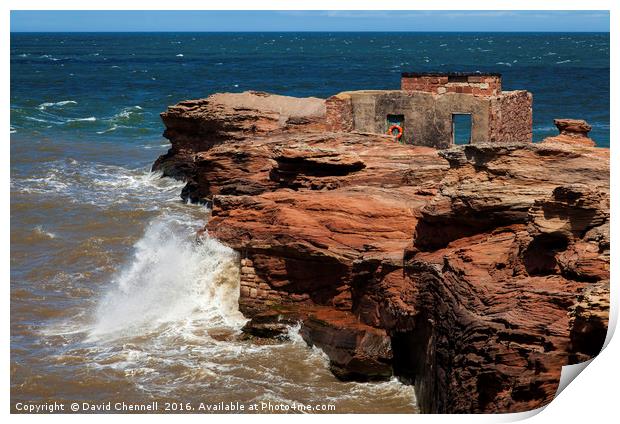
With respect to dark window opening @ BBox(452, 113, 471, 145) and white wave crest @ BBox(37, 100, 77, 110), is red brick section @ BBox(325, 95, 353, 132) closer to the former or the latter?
dark window opening @ BBox(452, 113, 471, 145)

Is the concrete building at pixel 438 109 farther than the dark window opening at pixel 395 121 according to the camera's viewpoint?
No

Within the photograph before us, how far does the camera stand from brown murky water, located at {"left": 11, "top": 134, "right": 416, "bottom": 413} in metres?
16.3

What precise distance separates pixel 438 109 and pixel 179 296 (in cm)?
867

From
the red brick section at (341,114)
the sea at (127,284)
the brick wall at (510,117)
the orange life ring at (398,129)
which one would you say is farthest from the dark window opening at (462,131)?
the orange life ring at (398,129)

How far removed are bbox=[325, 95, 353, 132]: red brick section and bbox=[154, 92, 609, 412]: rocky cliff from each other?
3291 millimetres

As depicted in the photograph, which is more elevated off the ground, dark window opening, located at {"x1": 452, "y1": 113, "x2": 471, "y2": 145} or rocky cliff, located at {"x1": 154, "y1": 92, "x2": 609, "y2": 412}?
rocky cliff, located at {"x1": 154, "y1": 92, "x2": 609, "y2": 412}

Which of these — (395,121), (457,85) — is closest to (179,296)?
(395,121)

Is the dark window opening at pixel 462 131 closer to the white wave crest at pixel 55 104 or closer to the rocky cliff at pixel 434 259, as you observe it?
the rocky cliff at pixel 434 259

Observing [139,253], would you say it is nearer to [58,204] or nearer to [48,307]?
[48,307]

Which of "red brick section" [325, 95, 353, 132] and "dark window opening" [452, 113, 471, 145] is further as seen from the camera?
"dark window opening" [452, 113, 471, 145]

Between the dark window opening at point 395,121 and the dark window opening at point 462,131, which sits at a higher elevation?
the dark window opening at point 395,121

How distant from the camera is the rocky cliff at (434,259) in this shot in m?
12.4

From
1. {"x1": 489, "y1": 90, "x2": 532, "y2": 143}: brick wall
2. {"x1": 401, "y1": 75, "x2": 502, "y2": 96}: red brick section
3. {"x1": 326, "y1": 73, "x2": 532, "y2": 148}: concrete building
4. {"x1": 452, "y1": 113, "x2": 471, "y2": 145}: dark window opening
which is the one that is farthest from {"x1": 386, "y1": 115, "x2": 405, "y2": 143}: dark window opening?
{"x1": 452, "y1": 113, "x2": 471, "y2": 145}: dark window opening

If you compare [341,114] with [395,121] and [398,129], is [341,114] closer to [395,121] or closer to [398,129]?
[395,121]
